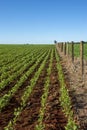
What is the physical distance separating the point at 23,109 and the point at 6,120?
1118 mm

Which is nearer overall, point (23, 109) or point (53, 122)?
point (53, 122)

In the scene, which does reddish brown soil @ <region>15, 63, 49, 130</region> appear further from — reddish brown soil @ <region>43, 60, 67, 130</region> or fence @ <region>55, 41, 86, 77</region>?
fence @ <region>55, 41, 86, 77</region>

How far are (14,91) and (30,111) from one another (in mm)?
2899

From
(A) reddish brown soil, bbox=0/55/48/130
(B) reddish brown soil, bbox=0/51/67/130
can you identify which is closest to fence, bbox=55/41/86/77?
(B) reddish brown soil, bbox=0/51/67/130

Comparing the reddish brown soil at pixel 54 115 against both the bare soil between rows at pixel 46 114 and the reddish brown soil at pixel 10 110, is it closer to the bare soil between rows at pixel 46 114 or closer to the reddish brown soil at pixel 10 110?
the bare soil between rows at pixel 46 114

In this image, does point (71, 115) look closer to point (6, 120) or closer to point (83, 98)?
point (6, 120)

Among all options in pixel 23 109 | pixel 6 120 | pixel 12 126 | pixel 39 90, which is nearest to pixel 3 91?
pixel 39 90

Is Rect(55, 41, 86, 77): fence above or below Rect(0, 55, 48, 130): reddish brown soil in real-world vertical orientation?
above

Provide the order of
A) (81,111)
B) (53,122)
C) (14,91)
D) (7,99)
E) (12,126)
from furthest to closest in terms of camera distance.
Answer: (14,91), (7,99), (81,111), (53,122), (12,126)

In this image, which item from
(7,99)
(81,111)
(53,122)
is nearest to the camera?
(53,122)

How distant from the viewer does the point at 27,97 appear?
10.2m

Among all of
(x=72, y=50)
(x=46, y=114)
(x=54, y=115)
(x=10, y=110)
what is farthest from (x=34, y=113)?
(x=72, y=50)

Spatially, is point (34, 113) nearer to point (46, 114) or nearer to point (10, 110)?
point (46, 114)

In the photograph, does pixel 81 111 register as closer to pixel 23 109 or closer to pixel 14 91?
pixel 23 109
